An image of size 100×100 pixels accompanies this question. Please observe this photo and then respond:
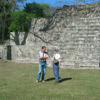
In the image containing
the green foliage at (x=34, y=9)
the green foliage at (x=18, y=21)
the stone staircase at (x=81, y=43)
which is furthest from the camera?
the green foliage at (x=34, y=9)

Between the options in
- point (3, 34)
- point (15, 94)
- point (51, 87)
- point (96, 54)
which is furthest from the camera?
point (3, 34)

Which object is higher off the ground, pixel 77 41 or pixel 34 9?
pixel 34 9

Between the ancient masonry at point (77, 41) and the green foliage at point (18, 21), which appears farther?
the green foliage at point (18, 21)

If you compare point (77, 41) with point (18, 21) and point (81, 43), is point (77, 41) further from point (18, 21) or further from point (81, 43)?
point (18, 21)

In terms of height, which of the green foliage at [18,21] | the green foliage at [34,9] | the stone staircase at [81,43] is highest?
the green foliage at [34,9]

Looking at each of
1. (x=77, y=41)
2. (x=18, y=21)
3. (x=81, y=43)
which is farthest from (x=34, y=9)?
(x=81, y=43)

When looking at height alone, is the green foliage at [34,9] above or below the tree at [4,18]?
above

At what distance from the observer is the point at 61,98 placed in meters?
5.21

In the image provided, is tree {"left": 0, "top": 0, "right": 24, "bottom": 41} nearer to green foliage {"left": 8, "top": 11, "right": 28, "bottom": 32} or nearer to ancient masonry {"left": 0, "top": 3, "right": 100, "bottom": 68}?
green foliage {"left": 8, "top": 11, "right": 28, "bottom": 32}

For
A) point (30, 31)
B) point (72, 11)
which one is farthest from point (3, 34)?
point (72, 11)

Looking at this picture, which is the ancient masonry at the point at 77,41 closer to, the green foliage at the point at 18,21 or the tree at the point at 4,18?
the green foliage at the point at 18,21

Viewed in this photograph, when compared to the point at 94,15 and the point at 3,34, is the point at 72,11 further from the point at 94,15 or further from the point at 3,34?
the point at 3,34

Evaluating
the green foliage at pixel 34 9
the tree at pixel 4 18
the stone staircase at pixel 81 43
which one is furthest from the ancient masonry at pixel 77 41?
the green foliage at pixel 34 9

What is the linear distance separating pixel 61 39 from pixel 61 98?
7.70 meters
